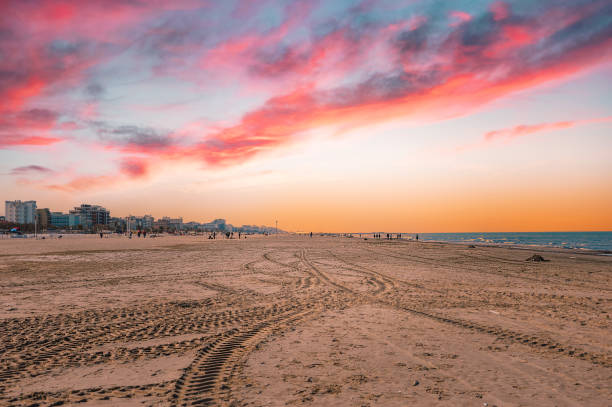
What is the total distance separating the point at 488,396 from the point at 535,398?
1.83ft

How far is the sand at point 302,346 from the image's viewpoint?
179 inches

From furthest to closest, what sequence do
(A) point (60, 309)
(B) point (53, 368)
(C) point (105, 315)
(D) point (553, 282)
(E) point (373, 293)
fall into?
(D) point (553, 282), (E) point (373, 293), (A) point (60, 309), (C) point (105, 315), (B) point (53, 368)

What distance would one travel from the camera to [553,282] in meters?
15.4

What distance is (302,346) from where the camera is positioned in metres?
6.48

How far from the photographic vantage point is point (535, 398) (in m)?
4.41

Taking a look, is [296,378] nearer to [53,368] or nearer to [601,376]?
[53,368]

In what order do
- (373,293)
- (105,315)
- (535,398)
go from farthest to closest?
(373,293) → (105,315) → (535,398)

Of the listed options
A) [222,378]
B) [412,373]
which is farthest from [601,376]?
[222,378]

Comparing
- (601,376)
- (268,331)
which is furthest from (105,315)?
(601,376)

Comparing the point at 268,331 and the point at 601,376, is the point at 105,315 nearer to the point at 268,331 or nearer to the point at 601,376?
the point at 268,331

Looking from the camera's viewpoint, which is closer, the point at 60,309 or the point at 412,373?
the point at 412,373

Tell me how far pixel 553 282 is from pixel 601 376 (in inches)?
482

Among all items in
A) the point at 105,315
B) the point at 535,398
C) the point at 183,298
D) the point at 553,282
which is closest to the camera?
the point at 535,398

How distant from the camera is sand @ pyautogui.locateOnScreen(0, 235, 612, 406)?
179 inches
